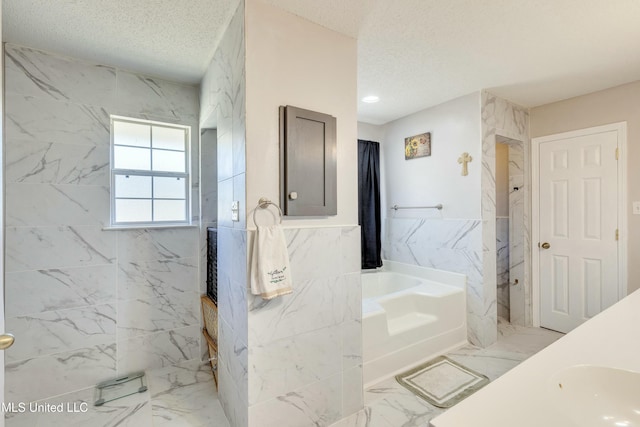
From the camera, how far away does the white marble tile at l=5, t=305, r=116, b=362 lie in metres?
1.97

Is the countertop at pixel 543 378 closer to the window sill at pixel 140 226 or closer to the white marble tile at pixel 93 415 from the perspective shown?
the white marble tile at pixel 93 415

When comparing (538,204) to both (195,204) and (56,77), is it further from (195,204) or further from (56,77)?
(56,77)

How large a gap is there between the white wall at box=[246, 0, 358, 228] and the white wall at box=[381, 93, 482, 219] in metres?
1.51

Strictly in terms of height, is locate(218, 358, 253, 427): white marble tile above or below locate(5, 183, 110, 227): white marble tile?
below

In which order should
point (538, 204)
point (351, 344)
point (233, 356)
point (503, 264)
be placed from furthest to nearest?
point (503, 264) < point (538, 204) < point (351, 344) < point (233, 356)

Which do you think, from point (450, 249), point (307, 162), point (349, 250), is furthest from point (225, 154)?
point (450, 249)

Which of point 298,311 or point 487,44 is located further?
point 487,44

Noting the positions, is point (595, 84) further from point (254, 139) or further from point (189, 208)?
point (189, 208)

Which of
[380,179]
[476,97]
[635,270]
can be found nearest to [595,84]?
[476,97]

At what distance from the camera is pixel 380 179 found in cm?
378

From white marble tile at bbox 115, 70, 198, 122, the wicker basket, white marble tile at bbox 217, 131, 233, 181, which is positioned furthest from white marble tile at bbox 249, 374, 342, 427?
white marble tile at bbox 115, 70, 198, 122

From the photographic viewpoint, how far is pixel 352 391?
1.88 metres

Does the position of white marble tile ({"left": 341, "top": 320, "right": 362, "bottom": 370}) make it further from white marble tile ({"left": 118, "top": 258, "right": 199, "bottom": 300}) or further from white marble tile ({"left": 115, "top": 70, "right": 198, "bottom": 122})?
white marble tile ({"left": 115, "top": 70, "right": 198, "bottom": 122})

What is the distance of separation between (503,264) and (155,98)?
4100 millimetres
